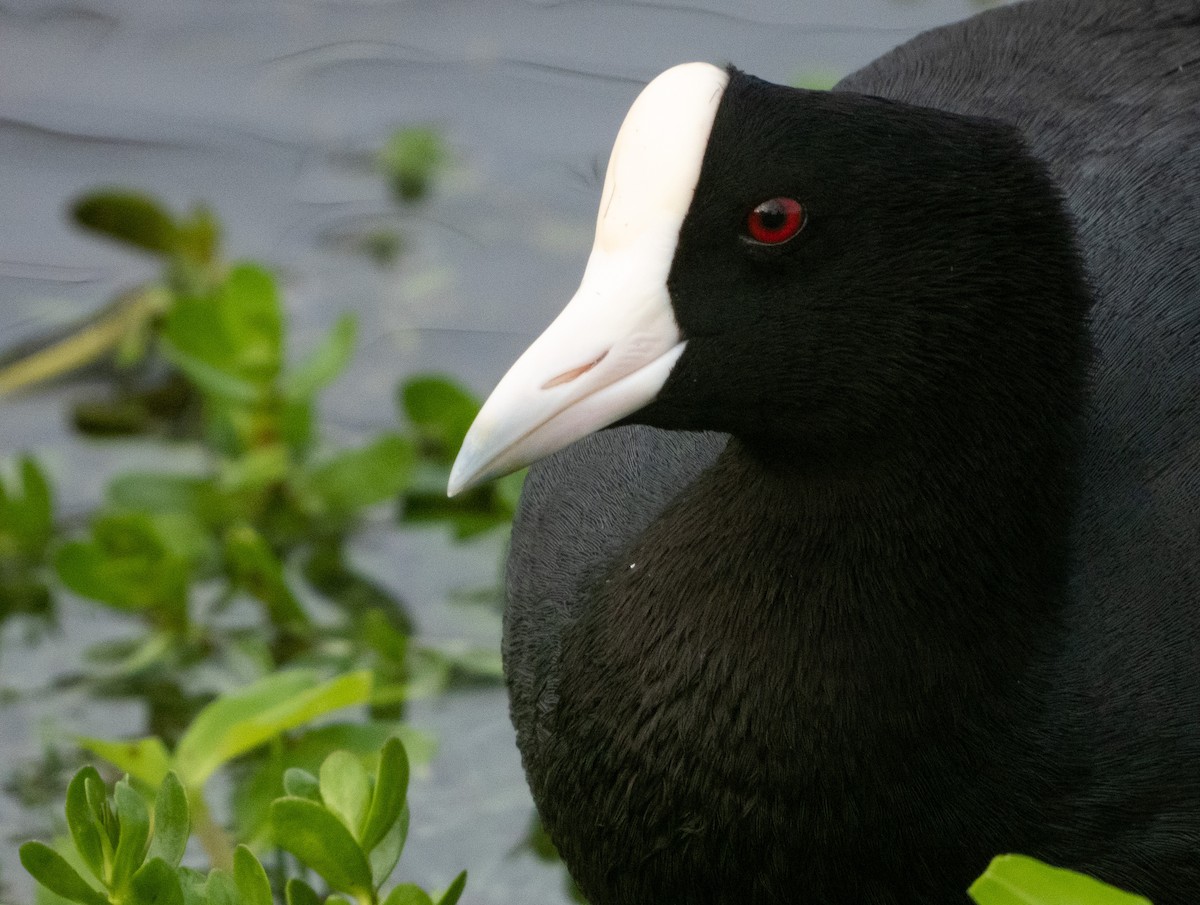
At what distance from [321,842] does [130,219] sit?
7.17ft

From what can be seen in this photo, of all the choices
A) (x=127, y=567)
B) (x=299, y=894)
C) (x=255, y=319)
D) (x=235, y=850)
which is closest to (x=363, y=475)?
(x=255, y=319)

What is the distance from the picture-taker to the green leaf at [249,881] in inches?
82.4

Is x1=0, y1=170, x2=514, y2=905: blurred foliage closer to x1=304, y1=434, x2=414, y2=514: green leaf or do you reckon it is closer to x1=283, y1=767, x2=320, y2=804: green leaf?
x1=304, y1=434, x2=414, y2=514: green leaf

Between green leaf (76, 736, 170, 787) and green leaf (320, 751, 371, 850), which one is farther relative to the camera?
green leaf (76, 736, 170, 787)

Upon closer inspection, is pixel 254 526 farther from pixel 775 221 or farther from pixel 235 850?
pixel 775 221

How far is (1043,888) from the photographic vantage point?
1.78m

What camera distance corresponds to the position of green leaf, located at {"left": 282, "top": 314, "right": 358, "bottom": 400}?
3.31m

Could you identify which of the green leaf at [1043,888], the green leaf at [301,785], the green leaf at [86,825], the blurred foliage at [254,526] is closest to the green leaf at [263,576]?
the blurred foliage at [254,526]

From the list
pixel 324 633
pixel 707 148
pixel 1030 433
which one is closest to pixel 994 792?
pixel 1030 433

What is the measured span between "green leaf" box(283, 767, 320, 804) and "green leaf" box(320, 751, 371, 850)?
0.03 m

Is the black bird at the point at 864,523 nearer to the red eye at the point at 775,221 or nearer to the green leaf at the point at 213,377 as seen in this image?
the red eye at the point at 775,221

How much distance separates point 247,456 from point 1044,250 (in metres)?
1.73

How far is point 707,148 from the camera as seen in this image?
1.97m

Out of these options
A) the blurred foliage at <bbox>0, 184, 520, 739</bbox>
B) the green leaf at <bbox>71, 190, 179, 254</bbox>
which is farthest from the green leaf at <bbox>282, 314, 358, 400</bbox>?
the green leaf at <bbox>71, 190, 179, 254</bbox>
